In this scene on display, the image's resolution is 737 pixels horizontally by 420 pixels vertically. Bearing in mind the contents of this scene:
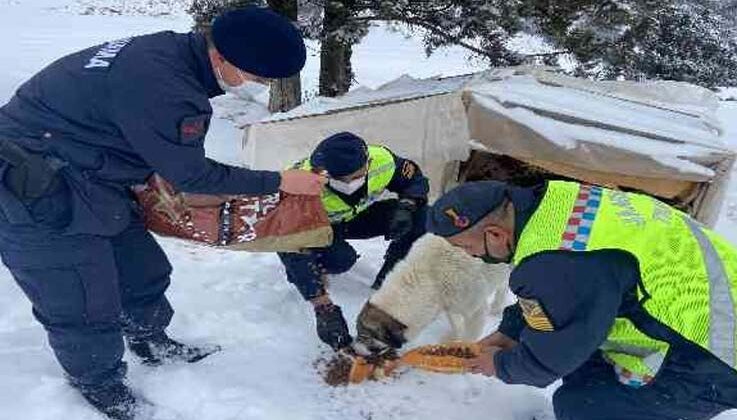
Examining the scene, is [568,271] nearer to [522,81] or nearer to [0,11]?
[522,81]

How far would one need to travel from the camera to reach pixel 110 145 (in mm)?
2500

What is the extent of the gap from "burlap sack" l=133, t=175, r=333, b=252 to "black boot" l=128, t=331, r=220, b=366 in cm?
48

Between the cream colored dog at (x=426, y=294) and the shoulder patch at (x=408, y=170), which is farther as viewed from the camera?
the shoulder patch at (x=408, y=170)

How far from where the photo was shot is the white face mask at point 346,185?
142 inches

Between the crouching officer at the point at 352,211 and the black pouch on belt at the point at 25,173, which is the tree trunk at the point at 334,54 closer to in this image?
the crouching officer at the point at 352,211

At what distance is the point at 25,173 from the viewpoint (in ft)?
7.86

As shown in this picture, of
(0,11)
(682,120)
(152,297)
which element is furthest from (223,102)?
(0,11)

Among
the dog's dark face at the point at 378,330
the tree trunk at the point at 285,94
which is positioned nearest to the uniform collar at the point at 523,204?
the dog's dark face at the point at 378,330

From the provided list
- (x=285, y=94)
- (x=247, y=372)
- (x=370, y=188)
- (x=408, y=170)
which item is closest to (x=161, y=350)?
(x=247, y=372)

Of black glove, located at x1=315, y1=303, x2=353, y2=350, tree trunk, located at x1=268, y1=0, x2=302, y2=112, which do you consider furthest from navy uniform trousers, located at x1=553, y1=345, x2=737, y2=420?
tree trunk, located at x1=268, y1=0, x2=302, y2=112

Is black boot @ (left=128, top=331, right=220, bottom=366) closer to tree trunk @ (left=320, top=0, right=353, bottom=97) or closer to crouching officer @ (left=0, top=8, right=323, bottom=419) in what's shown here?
crouching officer @ (left=0, top=8, right=323, bottom=419)

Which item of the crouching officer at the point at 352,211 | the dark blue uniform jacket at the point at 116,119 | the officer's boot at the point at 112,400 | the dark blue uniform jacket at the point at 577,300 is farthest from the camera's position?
the crouching officer at the point at 352,211

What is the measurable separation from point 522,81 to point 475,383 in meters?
2.88

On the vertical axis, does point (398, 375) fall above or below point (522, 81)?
below
